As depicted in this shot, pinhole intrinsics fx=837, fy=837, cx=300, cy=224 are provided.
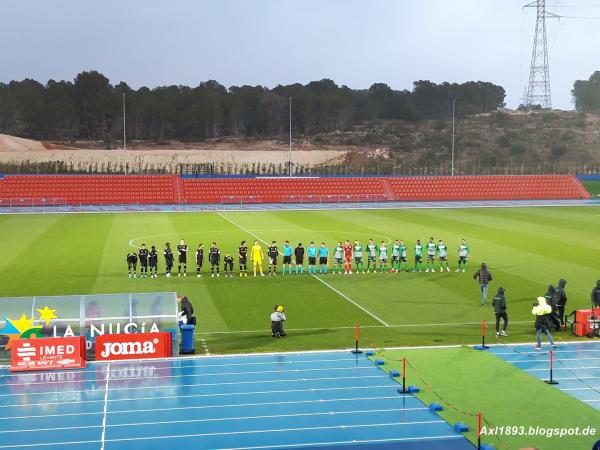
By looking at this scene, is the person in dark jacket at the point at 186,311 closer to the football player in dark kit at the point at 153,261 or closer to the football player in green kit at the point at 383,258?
the football player in dark kit at the point at 153,261

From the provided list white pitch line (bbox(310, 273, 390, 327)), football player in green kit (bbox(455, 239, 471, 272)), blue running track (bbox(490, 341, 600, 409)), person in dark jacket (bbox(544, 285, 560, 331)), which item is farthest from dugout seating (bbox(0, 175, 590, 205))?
blue running track (bbox(490, 341, 600, 409))

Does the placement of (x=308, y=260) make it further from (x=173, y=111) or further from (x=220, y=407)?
(x=173, y=111)

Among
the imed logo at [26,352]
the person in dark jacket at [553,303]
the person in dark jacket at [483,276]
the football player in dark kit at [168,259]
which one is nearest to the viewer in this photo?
the imed logo at [26,352]

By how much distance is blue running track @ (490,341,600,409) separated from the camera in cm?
1831

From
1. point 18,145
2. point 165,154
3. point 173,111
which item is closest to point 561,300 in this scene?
point 165,154

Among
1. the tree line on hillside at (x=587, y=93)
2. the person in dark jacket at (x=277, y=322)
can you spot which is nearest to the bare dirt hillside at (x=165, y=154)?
the tree line on hillside at (x=587, y=93)

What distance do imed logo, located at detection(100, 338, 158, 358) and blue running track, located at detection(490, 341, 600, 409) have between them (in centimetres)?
883

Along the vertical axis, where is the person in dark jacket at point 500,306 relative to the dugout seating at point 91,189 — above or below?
below

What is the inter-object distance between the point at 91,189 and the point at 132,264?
4330cm

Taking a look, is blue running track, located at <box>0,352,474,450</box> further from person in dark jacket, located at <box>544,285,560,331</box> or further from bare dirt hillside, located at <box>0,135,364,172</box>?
bare dirt hillside, located at <box>0,135,364,172</box>

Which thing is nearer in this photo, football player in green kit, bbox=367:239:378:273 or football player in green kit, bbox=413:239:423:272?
football player in green kit, bbox=413:239:423:272

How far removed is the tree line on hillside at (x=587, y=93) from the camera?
19288 cm

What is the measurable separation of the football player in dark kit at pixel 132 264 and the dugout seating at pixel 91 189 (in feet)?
133

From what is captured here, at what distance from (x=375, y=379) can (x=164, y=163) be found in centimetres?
11333
